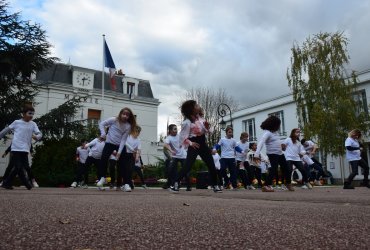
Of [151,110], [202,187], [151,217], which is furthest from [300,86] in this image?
[151,217]

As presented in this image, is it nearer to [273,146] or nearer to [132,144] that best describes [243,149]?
[273,146]

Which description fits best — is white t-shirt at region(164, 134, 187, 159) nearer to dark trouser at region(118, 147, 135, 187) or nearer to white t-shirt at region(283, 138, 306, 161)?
dark trouser at region(118, 147, 135, 187)

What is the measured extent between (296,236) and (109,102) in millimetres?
36418

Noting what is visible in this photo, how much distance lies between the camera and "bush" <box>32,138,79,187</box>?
15766mm

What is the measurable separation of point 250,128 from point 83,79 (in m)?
19.1

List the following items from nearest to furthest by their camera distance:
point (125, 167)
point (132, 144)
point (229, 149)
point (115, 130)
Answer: point (115, 130) → point (125, 167) → point (132, 144) → point (229, 149)

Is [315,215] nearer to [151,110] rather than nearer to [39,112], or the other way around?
[39,112]

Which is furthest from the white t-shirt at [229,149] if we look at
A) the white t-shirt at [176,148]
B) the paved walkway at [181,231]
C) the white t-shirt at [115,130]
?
the paved walkway at [181,231]

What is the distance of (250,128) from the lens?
38.4 m

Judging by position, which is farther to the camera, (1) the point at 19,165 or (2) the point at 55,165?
(2) the point at 55,165

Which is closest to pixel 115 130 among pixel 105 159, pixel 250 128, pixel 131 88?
pixel 105 159

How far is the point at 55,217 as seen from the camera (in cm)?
259

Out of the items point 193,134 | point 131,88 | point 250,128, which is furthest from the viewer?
point 131,88

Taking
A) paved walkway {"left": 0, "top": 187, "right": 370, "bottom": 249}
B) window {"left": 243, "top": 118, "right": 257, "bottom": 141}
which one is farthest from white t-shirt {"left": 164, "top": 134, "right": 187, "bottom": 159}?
window {"left": 243, "top": 118, "right": 257, "bottom": 141}
